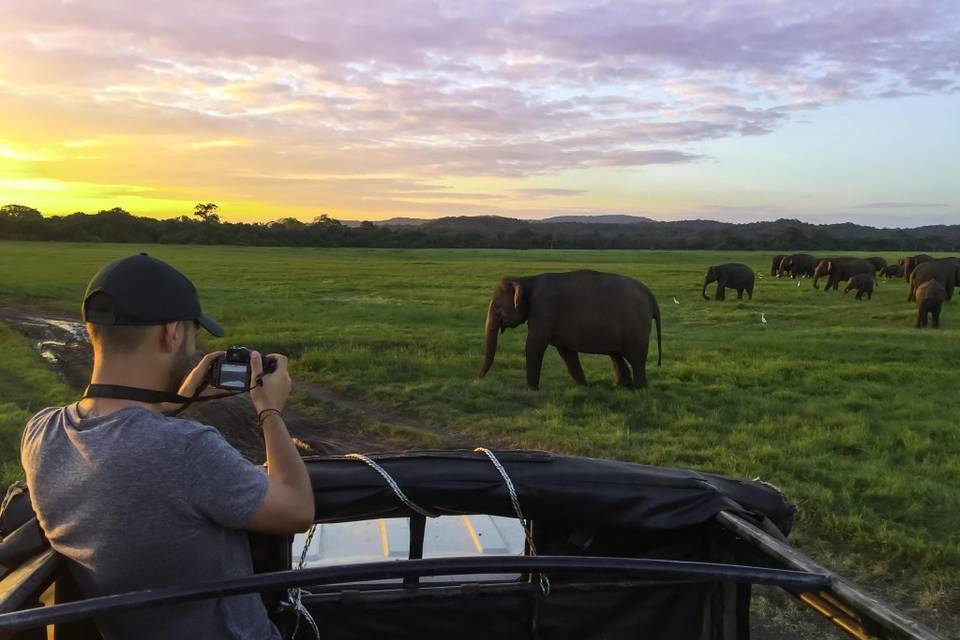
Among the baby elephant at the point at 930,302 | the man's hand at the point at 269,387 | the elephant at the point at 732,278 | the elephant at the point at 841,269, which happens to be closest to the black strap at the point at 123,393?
the man's hand at the point at 269,387

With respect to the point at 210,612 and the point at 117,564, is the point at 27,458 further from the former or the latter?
the point at 210,612

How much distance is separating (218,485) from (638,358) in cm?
1080

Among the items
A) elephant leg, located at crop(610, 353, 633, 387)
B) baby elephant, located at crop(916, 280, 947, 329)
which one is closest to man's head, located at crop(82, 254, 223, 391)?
elephant leg, located at crop(610, 353, 633, 387)

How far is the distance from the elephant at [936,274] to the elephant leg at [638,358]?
19829 millimetres

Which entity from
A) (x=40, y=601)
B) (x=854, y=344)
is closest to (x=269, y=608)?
(x=40, y=601)

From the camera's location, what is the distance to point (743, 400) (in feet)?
37.6

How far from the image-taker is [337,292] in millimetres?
33719

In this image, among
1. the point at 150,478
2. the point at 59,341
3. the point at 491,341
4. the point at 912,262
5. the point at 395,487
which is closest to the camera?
the point at 150,478

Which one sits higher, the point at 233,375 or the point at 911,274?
the point at 233,375

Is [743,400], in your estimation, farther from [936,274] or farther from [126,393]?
[936,274]

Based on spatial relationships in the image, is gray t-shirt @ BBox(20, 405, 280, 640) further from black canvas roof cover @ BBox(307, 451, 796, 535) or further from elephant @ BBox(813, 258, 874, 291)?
elephant @ BBox(813, 258, 874, 291)

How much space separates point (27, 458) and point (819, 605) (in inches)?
107

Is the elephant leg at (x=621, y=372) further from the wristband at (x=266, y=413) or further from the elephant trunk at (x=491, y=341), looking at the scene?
the wristband at (x=266, y=413)

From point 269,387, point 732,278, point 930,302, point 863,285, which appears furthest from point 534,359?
point 863,285
